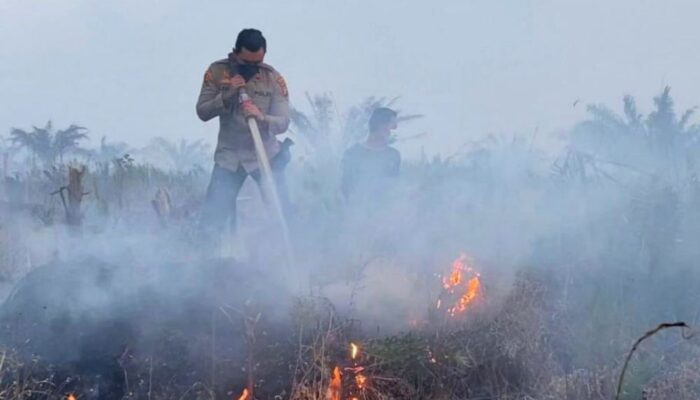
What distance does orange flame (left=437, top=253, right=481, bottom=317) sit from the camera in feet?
16.8

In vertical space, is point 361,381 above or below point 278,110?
below

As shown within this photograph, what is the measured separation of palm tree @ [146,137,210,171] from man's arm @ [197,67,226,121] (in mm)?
13020

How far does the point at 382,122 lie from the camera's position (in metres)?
7.30

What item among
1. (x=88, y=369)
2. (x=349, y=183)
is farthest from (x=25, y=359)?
(x=349, y=183)

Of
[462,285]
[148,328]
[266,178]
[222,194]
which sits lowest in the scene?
[148,328]

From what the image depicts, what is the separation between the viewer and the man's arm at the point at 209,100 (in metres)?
5.77

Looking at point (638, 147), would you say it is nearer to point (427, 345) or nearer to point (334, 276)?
point (334, 276)

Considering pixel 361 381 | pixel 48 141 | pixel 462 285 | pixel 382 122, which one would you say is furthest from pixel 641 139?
pixel 48 141

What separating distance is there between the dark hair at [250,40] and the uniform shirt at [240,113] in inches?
6.9

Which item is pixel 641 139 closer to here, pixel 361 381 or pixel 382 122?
pixel 382 122

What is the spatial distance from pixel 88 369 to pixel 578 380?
9.46ft

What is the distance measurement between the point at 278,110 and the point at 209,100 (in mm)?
584

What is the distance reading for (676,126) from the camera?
902 cm

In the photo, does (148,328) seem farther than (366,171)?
No
